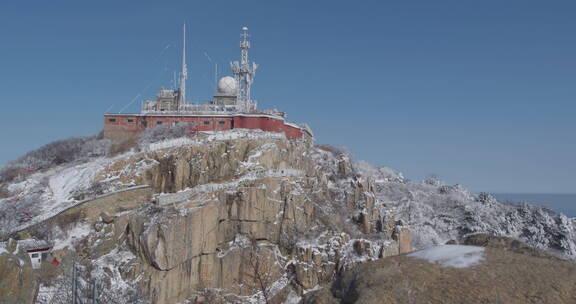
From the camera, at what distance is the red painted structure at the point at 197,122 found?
49344 millimetres

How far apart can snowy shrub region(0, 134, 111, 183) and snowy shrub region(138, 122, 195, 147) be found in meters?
4.27

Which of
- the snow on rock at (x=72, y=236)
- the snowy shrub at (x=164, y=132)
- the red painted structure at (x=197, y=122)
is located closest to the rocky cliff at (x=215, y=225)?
the snow on rock at (x=72, y=236)

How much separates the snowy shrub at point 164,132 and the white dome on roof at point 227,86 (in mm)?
9818

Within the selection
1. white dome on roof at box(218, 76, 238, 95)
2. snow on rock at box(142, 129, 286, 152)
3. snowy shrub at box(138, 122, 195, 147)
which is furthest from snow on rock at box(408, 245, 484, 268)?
white dome on roof at box(218, 76, 238, 95)

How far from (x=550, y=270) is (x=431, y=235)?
196 feet

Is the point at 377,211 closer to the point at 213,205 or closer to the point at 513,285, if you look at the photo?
the point at 213,205

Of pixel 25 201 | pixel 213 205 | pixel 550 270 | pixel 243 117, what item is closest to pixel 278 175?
pixel 213 205

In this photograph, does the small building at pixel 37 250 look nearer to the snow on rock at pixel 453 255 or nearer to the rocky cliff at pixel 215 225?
the rocky cliff at pixel 215 225

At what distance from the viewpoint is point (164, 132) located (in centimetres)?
4788

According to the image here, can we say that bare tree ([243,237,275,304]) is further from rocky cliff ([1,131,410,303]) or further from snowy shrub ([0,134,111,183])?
snowy shrub ([0,134,111,183])

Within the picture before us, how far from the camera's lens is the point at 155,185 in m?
40.0

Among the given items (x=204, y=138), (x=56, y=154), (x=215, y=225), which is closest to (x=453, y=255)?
(x=215, y=225)

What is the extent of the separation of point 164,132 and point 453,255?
44.2 metres

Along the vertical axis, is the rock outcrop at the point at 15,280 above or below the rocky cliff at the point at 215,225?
above
